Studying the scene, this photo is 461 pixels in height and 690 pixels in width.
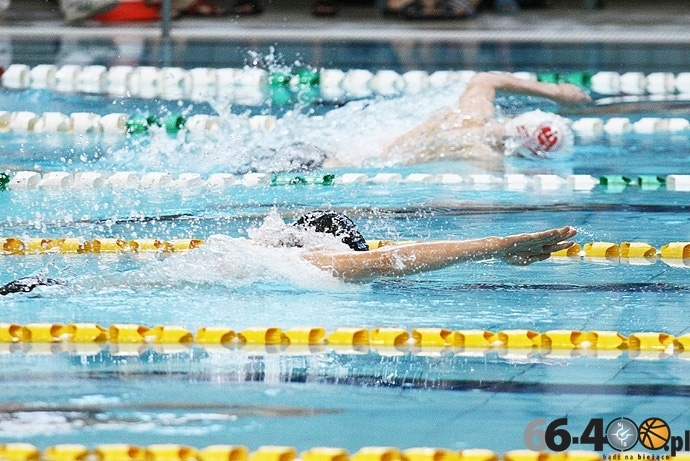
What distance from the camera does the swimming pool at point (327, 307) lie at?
2.55m

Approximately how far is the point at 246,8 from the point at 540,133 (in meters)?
4.20

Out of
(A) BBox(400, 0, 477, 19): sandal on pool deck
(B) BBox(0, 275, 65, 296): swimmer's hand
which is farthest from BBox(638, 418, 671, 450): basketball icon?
(A) BBox(400, 0, 477, 19): sandal on pool deck

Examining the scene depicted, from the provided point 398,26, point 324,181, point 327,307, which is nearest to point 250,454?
point 327,307

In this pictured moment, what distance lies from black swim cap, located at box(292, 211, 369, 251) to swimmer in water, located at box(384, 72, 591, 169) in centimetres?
150

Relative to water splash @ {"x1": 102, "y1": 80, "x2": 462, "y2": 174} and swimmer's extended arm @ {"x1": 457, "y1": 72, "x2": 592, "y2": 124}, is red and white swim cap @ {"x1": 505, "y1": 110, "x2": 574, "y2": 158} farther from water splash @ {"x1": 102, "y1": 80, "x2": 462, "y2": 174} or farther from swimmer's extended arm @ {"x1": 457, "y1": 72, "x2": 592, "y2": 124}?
water splash @ {"x1": 102, "y1": 80, "x2": 462, "y2": 174}

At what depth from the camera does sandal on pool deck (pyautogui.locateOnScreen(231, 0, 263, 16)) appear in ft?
27.5

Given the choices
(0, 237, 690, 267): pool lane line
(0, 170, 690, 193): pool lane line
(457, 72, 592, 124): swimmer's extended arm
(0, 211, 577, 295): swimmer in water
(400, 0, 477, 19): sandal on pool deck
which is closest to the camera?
(0, 211, 577, 295): swimmer in water

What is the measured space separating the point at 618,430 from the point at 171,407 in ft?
3.10

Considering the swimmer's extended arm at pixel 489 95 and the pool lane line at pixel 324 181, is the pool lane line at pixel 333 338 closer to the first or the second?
the pool lane line at pixel 324 181

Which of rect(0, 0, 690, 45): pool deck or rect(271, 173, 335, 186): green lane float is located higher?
rect(0, 0, 690, 45): pool deck

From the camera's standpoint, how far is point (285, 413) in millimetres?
2576

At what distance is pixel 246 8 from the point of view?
8406 millimetres

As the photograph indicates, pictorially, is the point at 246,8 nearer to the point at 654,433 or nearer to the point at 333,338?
the point at 333,338

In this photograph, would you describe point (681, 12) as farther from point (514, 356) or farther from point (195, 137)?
point (514, 356)
